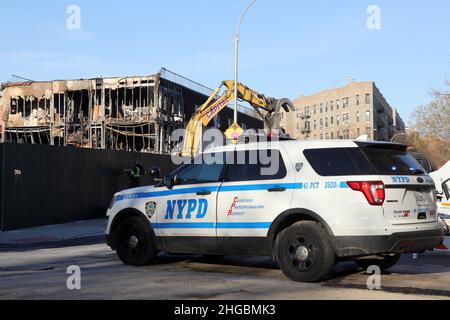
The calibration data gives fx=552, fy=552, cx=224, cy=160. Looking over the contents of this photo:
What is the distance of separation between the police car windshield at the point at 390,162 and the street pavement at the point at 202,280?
4.84ft

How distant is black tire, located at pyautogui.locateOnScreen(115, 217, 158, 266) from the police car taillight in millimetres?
3603

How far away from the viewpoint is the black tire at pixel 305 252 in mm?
7039

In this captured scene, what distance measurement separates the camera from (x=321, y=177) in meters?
7.25

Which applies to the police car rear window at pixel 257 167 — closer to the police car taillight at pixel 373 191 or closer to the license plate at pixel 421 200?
the police car taillight at pixel 373 191

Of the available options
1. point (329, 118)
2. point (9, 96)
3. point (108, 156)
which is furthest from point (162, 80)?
point (329, 118)

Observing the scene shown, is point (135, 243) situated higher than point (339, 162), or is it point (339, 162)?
point (339, 162)

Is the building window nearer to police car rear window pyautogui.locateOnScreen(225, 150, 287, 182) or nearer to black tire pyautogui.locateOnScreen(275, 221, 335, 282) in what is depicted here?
police car rear window pyautogui.locateOnScreen(225, 150, 287, 182)

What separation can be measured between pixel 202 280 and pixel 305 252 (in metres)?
1.47

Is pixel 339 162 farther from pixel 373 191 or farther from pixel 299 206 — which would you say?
pixel 299 206

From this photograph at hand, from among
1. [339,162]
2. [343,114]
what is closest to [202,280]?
[339,162]

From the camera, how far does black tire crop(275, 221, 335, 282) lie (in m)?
7.04

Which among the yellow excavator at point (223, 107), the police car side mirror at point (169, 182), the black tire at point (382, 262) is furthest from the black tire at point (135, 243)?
the yellow excavator at point (223, 107)

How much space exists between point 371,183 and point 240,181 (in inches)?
77.0

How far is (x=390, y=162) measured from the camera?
24.0ft
